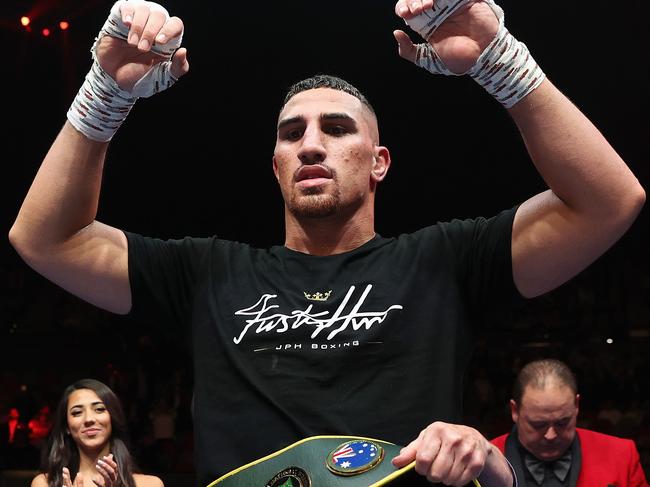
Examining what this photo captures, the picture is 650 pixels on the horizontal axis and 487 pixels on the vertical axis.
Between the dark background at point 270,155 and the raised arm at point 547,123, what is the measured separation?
142 inches

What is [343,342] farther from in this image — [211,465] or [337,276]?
[211,465]

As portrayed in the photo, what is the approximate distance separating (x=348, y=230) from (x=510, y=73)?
18.6 inches

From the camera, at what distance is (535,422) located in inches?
107

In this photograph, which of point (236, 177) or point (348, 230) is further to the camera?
point (236, 177)

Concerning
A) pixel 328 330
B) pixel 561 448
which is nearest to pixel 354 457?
pixel 328 330

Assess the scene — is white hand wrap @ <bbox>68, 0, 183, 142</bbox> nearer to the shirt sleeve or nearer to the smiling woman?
the shirt sleeve

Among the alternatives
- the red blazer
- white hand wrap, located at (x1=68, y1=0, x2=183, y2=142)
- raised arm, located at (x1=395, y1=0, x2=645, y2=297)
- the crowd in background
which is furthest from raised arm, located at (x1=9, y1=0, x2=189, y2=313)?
the crowd in background

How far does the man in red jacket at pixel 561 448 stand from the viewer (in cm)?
265

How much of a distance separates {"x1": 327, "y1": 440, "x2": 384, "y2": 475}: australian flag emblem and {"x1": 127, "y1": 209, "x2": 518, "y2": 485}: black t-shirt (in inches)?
3.4

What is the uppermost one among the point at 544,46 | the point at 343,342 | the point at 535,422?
the point at 544,46

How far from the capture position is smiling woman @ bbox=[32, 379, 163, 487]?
3.47 m

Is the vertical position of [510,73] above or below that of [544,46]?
below

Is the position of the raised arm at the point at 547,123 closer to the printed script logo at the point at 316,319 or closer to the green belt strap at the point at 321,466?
the printed script logo at the point at 316,319

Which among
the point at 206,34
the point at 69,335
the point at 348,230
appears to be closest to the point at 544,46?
the point at 206,34
